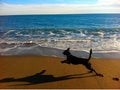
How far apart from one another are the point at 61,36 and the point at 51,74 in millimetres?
367

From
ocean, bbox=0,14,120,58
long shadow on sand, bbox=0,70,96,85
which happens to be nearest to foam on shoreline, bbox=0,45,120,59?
ocean, bbox=0,14,120,58

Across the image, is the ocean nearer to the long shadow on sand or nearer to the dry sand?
the dry sand

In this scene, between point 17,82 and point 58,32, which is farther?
point 58,32

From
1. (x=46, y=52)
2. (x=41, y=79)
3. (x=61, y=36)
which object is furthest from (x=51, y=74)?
(x=61, y=36)

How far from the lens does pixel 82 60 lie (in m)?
2.08

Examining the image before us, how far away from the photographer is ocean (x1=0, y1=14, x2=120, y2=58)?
211cm

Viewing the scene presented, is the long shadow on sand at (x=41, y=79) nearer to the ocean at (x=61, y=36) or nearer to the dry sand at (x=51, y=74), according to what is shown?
the dry sand at (x=51, y=74)

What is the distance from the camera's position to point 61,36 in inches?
85.2

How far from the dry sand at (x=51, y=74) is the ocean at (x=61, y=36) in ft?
0.22

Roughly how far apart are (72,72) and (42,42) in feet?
1.27

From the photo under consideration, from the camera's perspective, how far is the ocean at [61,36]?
2105mm

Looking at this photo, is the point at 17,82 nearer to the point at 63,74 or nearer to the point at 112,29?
the point at 63,74

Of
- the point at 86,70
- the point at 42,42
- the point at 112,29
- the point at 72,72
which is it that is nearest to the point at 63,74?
the point at 72,72

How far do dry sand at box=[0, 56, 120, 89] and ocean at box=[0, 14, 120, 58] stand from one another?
2.7 inches
